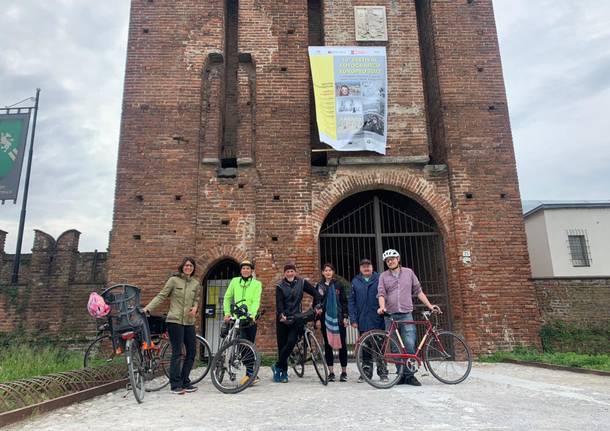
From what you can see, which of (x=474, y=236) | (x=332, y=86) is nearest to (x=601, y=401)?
(x=474, y=236)

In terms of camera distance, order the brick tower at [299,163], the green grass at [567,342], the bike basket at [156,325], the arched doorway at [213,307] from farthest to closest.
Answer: the arched doorway at [213,307]
the brick tower at [299,163]
the green grass at [567,342]
the bike basket at [156,325]

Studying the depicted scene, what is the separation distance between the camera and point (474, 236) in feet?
30.6

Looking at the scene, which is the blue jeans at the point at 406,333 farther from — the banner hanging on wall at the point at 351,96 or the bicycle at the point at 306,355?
the banner hanging on wall at the point at 351,96

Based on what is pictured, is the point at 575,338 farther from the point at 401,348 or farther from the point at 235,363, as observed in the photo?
the point at 235,363

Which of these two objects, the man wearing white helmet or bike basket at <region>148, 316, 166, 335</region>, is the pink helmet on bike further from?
the man wearing white helmet

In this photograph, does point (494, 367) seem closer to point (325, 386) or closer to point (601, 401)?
point (601, 401)

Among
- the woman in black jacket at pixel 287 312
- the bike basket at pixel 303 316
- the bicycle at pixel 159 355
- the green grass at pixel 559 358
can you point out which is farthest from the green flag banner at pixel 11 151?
the green grass at pixel 559 358

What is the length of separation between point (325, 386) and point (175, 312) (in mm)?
2222

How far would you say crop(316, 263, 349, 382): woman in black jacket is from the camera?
19.4 ft

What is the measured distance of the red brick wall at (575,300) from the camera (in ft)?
29.6

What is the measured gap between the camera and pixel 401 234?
31.4 ft

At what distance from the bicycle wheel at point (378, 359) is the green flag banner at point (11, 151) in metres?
12.1

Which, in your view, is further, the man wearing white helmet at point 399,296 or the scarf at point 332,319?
the scarf at point 332,319

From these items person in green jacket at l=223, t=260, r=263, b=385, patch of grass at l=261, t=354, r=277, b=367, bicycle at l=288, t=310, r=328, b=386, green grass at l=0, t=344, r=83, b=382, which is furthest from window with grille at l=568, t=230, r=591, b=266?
green grass at l=0, t=344, r=83, b=382
